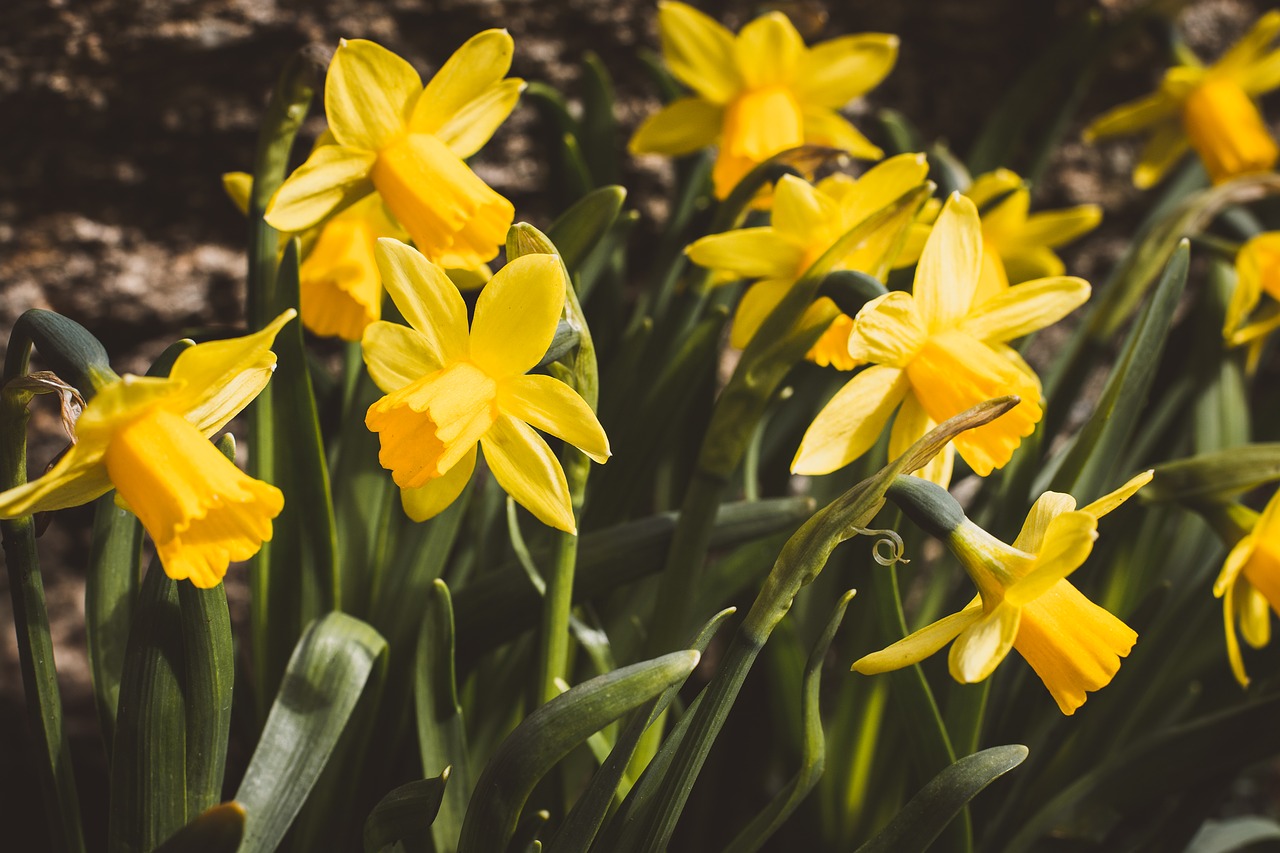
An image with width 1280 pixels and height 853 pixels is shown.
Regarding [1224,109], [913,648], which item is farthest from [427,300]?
[1224,109]

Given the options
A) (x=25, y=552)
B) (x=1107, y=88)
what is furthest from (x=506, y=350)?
(x=1107, y=88)

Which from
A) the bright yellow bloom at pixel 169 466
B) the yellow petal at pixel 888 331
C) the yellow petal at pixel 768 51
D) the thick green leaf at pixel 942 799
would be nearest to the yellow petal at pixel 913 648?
the thick green leaf at pixel 942 799

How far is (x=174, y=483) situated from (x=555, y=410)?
0.30 m

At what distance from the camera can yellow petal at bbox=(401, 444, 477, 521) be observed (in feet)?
2.89

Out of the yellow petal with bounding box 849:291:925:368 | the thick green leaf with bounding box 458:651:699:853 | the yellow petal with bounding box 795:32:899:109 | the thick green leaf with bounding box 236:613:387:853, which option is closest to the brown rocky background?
the yellow petal with bounding box 795:32:899:109

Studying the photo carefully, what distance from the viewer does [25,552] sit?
2.73 ft

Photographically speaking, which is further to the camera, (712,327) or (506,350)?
(712,327)

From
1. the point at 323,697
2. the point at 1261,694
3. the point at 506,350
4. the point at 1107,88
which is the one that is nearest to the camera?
the point at 506,350

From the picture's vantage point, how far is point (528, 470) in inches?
33.5

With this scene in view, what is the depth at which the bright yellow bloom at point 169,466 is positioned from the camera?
70 centimetres

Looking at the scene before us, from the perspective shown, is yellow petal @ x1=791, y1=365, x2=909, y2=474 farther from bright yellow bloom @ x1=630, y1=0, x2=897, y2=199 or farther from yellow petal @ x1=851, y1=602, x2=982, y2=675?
bright yellow bloom @ x1=630, y1=0, x2=897, y2=199

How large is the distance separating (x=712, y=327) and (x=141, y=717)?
0.71m

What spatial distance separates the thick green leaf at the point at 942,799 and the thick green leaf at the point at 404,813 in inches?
15.6

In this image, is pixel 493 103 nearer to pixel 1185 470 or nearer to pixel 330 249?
pixel 330 249
